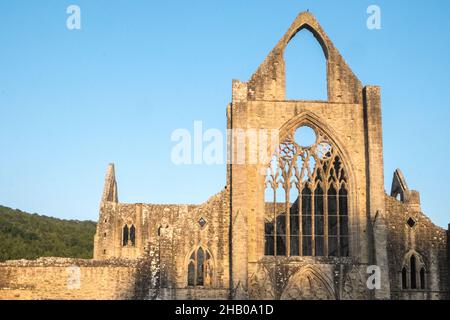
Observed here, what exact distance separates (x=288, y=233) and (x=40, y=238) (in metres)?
44.3

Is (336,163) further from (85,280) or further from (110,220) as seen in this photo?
(110,220)

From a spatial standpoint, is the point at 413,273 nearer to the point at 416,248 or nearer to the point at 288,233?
the point at 416,248

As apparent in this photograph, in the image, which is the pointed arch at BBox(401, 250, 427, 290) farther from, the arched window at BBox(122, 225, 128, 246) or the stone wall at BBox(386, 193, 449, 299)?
the arched window at BBox(122, 225, 128, 246)

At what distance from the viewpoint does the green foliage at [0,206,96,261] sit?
6188 cm

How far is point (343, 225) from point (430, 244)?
333cm

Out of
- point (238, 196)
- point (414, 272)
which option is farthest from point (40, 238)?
point (414, 272)

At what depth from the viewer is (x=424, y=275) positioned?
28.4 metres

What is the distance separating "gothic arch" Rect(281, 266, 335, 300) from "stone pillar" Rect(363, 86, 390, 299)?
1.75 meters

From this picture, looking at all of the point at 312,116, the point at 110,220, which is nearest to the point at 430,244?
the point at 312,116

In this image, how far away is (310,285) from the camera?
27.8 meters

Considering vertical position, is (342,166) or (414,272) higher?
(342,166)

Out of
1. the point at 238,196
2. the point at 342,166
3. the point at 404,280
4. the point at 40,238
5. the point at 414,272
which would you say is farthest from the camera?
the point at 40,238

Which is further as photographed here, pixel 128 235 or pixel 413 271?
pixel 128 235

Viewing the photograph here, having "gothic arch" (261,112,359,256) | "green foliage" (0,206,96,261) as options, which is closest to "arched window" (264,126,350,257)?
"gothic arch" (261,112,359,256)
